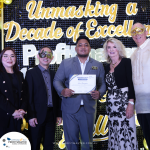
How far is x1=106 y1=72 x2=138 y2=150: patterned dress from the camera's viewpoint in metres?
2.87

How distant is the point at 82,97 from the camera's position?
3008mm

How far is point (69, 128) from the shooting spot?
299 centimetres

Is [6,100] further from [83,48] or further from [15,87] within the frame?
[83,48]

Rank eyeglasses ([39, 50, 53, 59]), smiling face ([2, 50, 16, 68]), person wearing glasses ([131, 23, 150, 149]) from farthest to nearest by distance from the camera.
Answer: eyeglasses ([39, 50, 53, 59]) → smiling face ([2, 50, 16, 68]) → person wearing glasses ([131, 23, 150, 149])

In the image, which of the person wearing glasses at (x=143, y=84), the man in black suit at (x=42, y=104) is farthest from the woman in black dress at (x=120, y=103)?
the man in black suit at (x=42, y=104)

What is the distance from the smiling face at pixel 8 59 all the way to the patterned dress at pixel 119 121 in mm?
1560

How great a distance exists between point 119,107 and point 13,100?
1.62 metres

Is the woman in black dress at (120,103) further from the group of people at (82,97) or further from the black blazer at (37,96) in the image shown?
the black blazer at (37,96)

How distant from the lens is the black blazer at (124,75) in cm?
292

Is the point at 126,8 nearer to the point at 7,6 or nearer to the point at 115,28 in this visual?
the point at 115,28

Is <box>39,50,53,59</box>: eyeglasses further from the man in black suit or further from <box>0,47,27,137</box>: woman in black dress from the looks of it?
<box>0,47,27,137</box>: woman in black dress

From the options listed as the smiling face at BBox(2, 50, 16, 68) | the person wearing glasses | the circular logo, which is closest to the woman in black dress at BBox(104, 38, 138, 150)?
the person wearing glasses

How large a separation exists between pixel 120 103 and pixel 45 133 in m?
1.35

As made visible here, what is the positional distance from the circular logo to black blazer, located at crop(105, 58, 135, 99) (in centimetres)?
170
